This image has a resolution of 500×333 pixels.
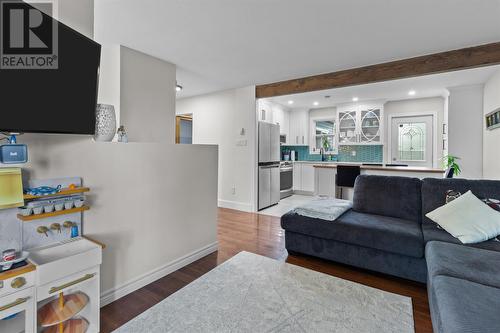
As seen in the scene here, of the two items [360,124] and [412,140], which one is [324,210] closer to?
[360,124]

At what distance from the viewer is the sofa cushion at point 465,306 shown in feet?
3.29

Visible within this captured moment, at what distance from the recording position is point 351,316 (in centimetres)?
170

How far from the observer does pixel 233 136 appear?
16.1ft

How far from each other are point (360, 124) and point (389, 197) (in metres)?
3.76

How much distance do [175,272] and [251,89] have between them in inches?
139

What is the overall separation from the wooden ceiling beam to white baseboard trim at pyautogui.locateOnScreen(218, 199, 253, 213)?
7.28ft

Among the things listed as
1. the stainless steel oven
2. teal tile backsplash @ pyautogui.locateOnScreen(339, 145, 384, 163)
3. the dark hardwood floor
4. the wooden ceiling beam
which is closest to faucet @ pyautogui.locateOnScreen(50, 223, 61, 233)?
the dark hardwood floor

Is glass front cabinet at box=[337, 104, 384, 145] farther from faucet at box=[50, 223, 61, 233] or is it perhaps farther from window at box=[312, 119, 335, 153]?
faucet at box=[50, 223, 61, 233]

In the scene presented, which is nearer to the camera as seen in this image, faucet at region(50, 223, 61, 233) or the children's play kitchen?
the children's play kitchen

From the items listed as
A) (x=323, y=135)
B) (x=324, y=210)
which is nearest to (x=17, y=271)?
(x=324, y=210)

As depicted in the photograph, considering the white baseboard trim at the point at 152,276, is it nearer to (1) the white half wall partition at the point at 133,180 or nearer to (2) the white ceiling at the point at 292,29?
(1) the white half wall partition at the point at 133,180

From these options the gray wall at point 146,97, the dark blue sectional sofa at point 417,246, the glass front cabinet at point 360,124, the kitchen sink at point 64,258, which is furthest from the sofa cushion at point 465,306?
the glass front cabinet at point 360,124

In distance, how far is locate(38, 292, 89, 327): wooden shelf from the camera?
4.35ft

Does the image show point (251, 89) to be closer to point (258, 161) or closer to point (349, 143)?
point (258, 161)
